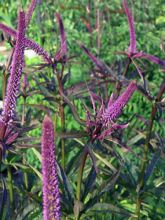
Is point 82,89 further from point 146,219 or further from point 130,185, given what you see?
point 146,219

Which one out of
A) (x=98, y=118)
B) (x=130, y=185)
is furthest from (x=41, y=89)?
(x=98, y=118)

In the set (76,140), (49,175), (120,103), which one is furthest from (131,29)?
(49,175)

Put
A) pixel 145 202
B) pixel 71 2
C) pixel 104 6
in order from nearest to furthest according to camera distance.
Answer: pixel 145 202 → pixel 104 6 → pixel 71 2

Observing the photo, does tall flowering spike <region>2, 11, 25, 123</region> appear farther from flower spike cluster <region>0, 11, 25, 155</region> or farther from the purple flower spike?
the purple flower spike

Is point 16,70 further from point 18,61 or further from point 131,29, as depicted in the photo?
point 131,29

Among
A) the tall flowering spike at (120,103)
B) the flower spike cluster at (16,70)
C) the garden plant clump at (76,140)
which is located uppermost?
the flower spike cluster at (16,70)

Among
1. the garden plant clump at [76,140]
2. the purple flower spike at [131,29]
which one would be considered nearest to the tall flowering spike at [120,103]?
the garden plant clump at [76,140]

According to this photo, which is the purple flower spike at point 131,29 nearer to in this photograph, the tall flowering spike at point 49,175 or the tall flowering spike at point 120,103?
the tall flowering spike at point 120,103

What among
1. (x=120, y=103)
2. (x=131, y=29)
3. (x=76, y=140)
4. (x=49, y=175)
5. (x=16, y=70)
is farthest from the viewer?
(x=76, y=140)
